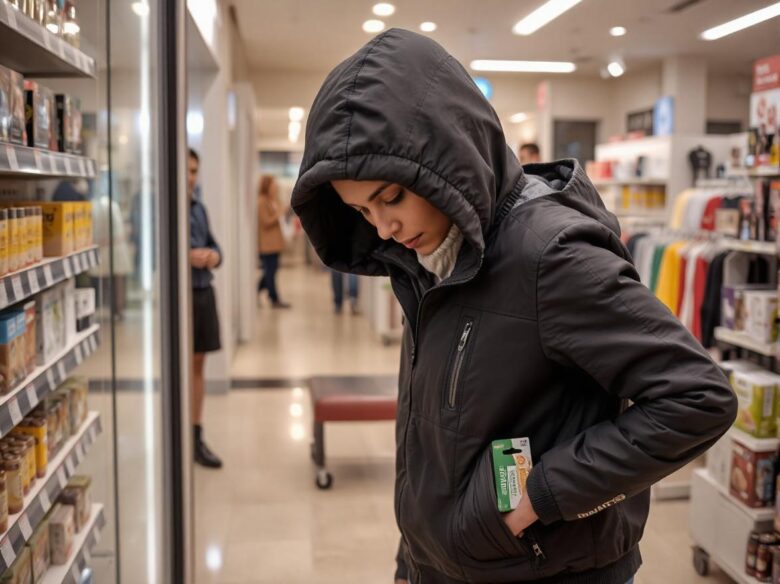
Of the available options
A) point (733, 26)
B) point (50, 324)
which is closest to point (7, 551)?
point (50, 324)

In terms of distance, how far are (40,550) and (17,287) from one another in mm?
734

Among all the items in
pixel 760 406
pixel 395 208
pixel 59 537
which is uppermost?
pixel 395 208

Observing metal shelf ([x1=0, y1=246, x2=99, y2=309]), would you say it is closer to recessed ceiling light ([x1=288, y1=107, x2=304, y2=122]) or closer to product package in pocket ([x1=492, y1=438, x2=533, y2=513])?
product package in pocket ([x1=492, y1=438, x2=533, y2=513])

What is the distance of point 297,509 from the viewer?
13.3 ft

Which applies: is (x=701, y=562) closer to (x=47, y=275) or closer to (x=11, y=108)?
(x=47, y=275)

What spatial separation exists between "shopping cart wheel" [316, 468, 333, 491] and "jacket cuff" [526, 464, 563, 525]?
10.4 ft

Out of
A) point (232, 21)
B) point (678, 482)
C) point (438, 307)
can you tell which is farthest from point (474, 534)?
point (232, 21)

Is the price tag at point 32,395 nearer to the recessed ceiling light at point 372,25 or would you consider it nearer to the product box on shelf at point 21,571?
the product box on shelf at point 21,571

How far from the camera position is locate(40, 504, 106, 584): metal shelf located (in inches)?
78.7

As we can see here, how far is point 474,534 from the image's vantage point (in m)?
1.33

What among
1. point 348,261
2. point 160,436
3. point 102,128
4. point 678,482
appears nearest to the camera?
point 348,261

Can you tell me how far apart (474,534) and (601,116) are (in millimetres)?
12815

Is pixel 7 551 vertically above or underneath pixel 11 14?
underneath

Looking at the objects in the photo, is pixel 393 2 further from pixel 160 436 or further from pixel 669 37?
pixel 160 436
